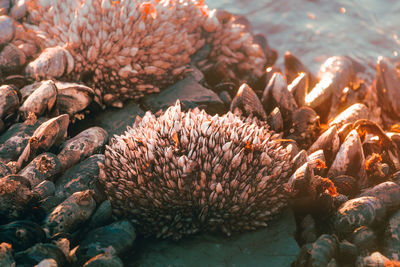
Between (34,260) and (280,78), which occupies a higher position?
(280,78)

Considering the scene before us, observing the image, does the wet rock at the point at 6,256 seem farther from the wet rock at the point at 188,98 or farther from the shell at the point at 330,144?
the shell at the point at 330,144

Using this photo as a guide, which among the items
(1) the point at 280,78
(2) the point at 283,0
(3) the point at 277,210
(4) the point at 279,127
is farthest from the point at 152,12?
(2) the point at 283,0

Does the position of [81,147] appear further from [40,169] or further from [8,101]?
[8,101]

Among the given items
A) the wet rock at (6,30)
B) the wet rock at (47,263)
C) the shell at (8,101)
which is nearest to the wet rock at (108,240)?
the wet rock at (47,263)

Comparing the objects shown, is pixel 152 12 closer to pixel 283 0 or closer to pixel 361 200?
pixel 361 200

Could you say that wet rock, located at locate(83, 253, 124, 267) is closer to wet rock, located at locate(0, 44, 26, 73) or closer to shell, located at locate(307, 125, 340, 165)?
shell, located at locate(307, 125, 340, 165)

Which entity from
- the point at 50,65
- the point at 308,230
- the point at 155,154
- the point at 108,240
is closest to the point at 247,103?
the point at 155,154
